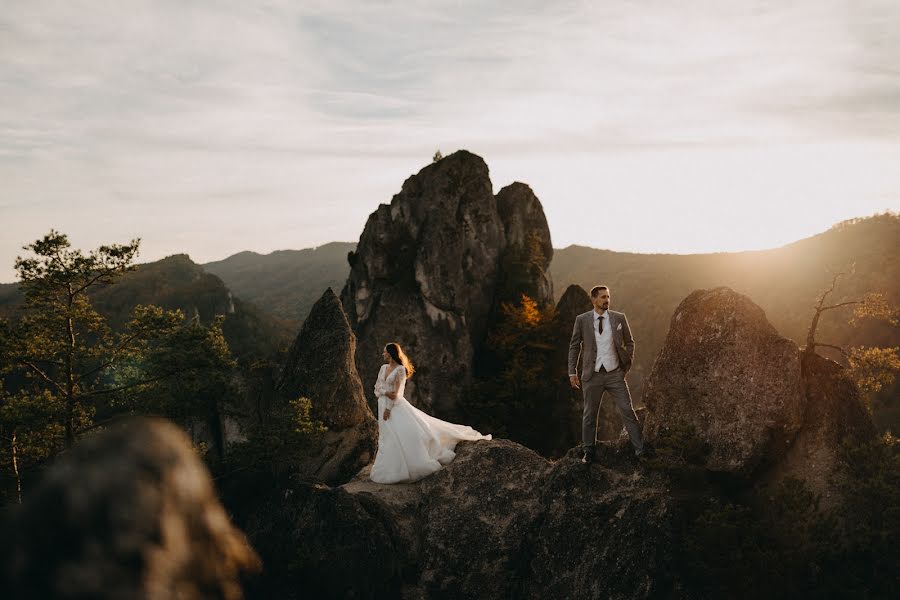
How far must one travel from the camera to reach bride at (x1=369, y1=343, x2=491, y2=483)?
46.8ft

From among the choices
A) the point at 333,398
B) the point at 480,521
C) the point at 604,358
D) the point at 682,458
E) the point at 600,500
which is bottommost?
the point at 480,521

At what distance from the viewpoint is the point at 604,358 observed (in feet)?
37.1

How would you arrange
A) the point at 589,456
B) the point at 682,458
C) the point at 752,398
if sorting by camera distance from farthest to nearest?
the point at 589,456 < the point at 752,398 < the point at 682,458

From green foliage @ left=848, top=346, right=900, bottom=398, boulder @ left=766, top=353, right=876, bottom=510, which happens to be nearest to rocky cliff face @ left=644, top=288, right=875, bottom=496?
boulder @ left=766, top=353, right=876, bottom=510

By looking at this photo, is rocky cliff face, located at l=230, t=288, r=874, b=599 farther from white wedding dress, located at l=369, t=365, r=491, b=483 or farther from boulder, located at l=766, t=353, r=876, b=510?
white wedding dress, located at l=369, t=365, r=491, b=483

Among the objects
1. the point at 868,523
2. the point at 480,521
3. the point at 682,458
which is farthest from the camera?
the point at 480,521

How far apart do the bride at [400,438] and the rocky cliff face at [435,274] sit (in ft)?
83.0

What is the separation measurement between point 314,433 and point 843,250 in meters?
117

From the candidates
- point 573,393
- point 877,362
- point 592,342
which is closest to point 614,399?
point 592,342

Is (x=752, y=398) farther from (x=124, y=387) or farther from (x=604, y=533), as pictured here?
(x=124, y=387)

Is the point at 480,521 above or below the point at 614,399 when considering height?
A: below

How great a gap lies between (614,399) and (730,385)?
2930mm

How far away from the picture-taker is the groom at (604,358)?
11188 millimetres

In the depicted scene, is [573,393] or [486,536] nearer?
[486,536]
